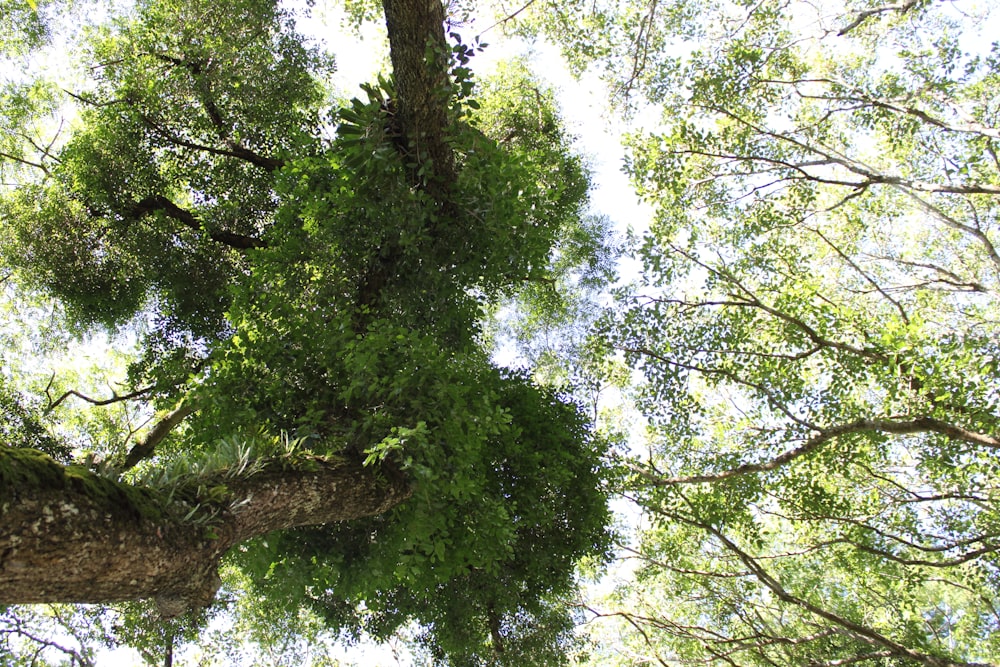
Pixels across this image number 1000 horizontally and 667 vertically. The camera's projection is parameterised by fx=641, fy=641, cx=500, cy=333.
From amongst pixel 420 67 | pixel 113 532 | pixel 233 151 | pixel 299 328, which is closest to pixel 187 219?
pixel 233 151

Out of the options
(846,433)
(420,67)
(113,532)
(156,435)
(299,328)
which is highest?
(420,67)

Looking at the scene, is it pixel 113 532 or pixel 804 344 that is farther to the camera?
pixel 804 344

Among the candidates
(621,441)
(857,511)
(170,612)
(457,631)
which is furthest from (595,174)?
(170,612)

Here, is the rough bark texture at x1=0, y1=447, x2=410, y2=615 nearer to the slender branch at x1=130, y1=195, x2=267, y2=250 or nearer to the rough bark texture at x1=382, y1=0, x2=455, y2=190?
the rough bark texture at x1=382, y1=0, x2=455, y2=190

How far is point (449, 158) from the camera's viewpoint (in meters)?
7.09

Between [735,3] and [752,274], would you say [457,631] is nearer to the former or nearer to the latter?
[752,274]

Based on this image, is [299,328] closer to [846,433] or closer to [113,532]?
[113,532]

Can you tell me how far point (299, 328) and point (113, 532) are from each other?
3314 millimetres

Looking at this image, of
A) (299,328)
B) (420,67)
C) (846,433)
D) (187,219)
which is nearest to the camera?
(420,67)

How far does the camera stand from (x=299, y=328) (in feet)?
22.4

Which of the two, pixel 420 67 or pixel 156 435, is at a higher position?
pixel 420 67

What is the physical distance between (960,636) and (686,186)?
1103 cm

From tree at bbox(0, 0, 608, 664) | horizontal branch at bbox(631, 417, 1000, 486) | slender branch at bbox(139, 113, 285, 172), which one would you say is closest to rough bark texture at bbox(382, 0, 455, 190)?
tree at bbox(0, 0, 608, 664)

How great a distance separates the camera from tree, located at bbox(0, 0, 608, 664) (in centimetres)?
464
